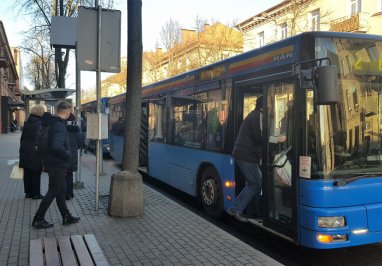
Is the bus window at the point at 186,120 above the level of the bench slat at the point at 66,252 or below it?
above

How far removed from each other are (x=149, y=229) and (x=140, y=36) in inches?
121

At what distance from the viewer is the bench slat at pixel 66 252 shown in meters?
4.29

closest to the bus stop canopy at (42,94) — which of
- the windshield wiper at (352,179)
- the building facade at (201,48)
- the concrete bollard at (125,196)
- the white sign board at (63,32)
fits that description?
the white sign board at (63,32)

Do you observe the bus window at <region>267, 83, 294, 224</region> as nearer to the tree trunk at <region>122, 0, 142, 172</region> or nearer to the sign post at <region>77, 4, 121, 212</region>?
the tree trunk at <region>122, 0, 142, 172</region>

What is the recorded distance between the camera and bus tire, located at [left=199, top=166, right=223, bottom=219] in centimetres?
719

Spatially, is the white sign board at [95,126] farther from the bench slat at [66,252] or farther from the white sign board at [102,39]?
the bench slat at [66,252]

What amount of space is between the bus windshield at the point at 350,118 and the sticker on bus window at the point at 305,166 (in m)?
0.05

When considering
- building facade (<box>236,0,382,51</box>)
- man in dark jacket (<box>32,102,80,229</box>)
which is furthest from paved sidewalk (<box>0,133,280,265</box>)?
building facade (<box>236,0,382,51</box>)

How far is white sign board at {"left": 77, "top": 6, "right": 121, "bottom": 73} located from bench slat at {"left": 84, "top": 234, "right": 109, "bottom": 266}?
289 cm

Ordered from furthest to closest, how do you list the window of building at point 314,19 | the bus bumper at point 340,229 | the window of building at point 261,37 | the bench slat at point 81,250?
the window of building at point 261,37 → the window of building at point 314,19 → the bus bumper at point 340,229 → the bench slat at point 81,250

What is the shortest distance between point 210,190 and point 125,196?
162cm

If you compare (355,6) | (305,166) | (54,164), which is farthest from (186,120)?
(355,6)

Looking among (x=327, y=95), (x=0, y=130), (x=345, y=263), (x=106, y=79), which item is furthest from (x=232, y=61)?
(x=106, y=79)

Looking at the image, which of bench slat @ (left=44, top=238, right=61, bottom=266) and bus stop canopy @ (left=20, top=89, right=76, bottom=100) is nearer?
bench slat @ (left=44, top=238, right=61, bottom=266)
